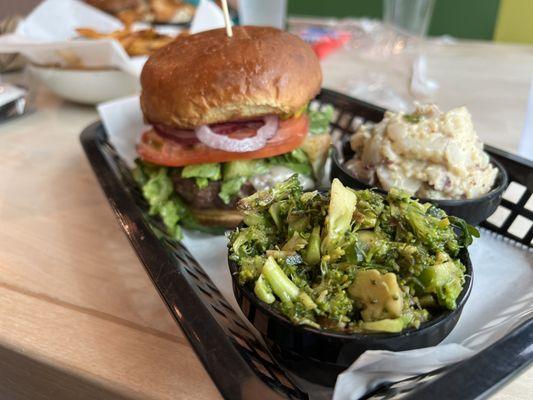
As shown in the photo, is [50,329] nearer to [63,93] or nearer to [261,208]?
[261,208]

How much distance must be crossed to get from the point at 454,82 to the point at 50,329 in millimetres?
2234

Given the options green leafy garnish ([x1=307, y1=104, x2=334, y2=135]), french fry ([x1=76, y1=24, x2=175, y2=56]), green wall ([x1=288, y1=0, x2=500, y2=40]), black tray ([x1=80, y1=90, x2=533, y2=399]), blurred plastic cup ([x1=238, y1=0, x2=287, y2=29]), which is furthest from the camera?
green wall ([x1=288, y1=0, x2=500, y2=40])

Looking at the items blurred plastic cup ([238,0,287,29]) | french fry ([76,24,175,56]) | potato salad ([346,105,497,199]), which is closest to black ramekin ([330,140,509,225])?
potato salad ([346,105,497,199])

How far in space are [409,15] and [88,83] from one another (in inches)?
69.5

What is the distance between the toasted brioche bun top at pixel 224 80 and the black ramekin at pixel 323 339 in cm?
55

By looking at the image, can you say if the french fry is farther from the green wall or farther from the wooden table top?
the green wall

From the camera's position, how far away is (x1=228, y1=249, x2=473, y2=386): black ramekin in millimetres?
762

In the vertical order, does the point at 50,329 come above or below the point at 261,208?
below

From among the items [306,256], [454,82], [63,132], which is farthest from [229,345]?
[454,82]

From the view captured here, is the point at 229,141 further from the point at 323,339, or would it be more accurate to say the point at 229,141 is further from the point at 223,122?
the point at 323,339

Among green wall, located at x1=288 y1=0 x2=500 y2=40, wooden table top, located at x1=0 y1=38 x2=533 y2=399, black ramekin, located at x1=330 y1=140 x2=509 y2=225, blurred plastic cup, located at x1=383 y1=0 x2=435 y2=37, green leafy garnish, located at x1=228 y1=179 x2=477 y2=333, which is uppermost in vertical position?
green leafy garnish, located at x1=228 y1=179 x2=477 y2=333

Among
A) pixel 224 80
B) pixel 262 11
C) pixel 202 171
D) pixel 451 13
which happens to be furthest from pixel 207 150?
pixel 451 13

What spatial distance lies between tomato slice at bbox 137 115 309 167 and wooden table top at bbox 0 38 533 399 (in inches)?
9.5

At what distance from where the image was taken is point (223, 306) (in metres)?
1.03
